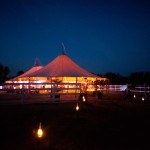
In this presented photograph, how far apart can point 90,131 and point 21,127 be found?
2317 mm

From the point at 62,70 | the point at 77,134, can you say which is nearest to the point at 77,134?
the point at 77,134

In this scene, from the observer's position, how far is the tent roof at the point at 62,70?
32969mm

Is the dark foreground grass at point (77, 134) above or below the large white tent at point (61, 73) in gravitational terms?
below

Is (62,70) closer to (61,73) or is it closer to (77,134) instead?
(61,73)

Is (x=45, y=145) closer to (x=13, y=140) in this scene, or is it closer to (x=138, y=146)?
(x=13, y=140)

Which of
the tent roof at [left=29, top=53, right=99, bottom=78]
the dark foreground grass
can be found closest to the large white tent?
the tent roof at [left=29, top=53, right=99, bottom=78]

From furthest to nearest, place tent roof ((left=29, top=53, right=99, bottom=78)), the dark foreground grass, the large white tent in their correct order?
tent roof ((left=29, top=53, right=99, bottom=78)) → the large white tent → the dark foreground grass

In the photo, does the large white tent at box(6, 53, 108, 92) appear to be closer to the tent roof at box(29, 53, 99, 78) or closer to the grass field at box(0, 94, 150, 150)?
the tent roof at box(29, 53, 99, 78)

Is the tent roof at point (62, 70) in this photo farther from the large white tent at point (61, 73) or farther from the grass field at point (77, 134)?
the grass field at point (77, 134)

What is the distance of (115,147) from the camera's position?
6.98 metres

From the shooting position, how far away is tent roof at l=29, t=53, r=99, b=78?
3297 cm

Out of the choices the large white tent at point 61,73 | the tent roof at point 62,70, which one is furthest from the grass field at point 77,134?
the tent roof at point 62,70

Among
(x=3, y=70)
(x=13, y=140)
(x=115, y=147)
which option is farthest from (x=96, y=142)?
(x=3, y=70)

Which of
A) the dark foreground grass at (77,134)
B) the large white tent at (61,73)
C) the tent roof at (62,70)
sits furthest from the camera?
the tent roof at (62,70)
